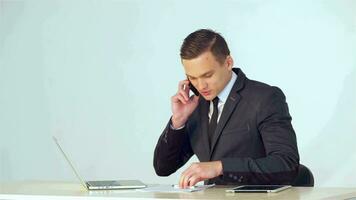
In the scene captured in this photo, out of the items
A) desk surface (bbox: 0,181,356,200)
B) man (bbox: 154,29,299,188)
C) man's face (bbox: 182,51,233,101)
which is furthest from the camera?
man's face (bbox: 182,51,233,101)

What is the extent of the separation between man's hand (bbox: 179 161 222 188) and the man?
0.12m

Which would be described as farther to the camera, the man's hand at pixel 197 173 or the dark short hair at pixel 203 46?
the dark short hair at pixel 203 46

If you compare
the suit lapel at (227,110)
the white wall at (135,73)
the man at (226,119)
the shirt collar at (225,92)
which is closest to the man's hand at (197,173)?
the man at (226,119)

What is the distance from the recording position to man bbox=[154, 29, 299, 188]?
12.0ft

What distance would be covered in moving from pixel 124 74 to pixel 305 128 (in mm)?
1446

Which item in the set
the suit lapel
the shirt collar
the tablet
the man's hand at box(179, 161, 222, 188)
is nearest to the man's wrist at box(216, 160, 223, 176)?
the man's hand at box(179, 161, 222, 188)

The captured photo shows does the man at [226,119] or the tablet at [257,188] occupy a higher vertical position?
the man at [226,119]

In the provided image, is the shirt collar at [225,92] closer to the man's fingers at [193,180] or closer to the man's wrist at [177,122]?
the man's wrist at [177,122]

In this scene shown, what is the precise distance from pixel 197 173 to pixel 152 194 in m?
0.22

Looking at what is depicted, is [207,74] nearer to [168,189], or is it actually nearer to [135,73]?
[168,189]

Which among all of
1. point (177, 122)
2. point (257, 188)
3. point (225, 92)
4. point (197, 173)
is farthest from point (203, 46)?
point (257, 188)

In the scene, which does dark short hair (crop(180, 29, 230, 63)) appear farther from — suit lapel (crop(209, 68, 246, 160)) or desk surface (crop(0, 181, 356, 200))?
desk surface (crop(0, 181, 356, 200))

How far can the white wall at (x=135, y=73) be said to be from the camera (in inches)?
234

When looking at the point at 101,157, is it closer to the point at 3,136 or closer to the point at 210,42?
the point at 3,136
